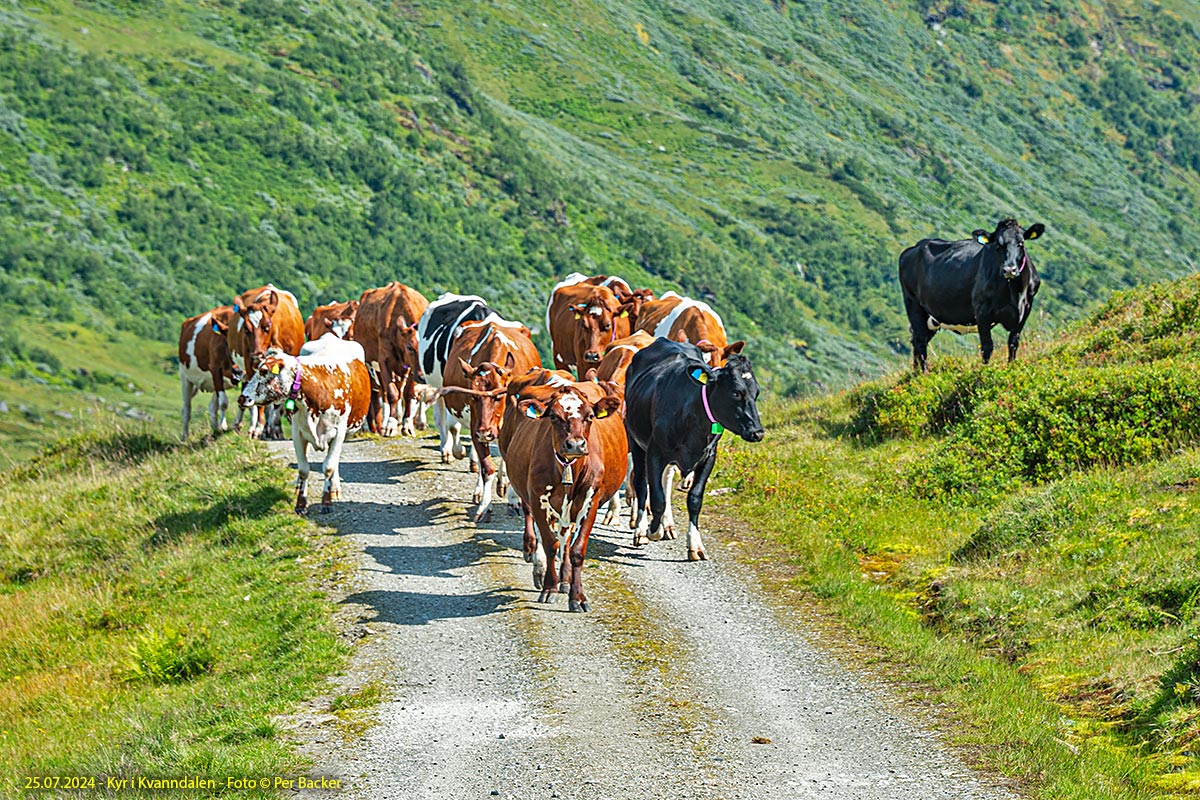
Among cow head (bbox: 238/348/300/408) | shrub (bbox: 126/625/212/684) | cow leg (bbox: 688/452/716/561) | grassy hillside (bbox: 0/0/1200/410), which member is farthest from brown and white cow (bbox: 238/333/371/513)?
grassy hillside (bbox: 0/0/1200/410)

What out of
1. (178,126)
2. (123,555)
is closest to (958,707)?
(123,555)

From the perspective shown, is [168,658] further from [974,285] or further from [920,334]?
[920,334]

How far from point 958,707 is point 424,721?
4528 mm

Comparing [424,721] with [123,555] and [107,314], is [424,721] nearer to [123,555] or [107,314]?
[123,555]

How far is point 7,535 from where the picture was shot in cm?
2345

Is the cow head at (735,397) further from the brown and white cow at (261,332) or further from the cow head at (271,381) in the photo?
the brown and white cow at (261,332)

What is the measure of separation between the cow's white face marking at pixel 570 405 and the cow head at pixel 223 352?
1281 centimetres

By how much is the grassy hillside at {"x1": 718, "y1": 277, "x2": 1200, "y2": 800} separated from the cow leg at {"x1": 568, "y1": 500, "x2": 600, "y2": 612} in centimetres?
275

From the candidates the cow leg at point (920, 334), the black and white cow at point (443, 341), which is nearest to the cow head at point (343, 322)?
the black and white cow at point (443, 341)

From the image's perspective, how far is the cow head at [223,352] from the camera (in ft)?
84.8

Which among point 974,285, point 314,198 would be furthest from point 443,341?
point 314,198

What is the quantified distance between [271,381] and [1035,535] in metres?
9.86

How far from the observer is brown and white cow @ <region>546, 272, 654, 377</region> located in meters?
23.2

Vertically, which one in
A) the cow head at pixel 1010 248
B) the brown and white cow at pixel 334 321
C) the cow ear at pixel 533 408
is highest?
the cow head at pixel 1010 248
